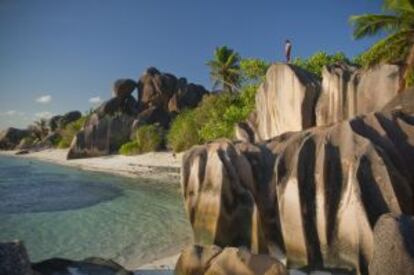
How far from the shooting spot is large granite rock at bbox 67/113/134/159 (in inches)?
1766

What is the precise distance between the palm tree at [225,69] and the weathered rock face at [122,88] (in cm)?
1615

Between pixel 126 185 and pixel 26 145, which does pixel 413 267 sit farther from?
pixel 26 145

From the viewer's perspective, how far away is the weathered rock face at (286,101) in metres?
17.0

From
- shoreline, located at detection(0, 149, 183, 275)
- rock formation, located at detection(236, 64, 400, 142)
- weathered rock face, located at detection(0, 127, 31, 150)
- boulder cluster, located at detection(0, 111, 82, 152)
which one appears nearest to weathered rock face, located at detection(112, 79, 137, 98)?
boulder cluster, located at detection(0, 111, 82, 152)

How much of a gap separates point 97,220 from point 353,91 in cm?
1073

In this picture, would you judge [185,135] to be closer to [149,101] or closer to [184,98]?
[184,98]

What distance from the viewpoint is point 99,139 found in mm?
44906

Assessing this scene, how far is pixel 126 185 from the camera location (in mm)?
24781

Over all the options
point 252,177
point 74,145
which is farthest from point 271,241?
point 74,145

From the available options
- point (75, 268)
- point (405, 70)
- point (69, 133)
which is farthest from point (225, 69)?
point (75, 268)

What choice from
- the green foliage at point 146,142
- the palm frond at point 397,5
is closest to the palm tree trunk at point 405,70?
the palm frond at point 397,5

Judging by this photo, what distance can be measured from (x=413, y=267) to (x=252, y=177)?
5043 mm

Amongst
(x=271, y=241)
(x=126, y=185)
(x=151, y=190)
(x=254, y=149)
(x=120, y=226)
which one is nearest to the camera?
(x=271, y=241)

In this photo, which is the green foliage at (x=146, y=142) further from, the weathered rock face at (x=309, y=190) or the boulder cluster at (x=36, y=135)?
the weathered rock face at (x=309, y=190)
